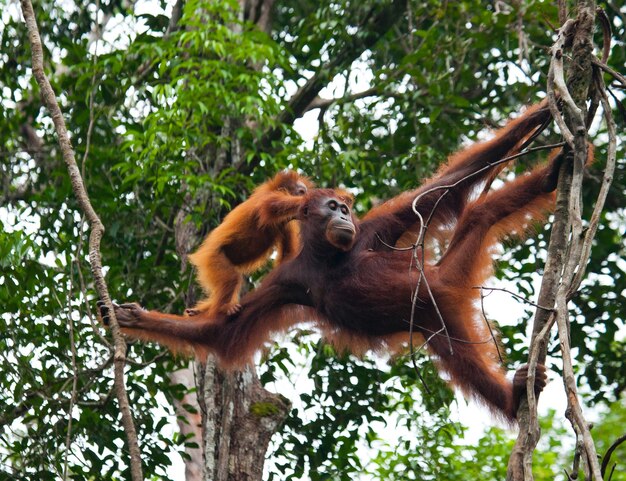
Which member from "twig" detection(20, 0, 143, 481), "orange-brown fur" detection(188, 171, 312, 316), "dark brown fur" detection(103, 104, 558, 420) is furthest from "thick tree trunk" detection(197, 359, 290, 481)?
"twig" detection(20, 0, 143, 481)

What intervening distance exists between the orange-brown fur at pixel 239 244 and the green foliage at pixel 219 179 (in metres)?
0.22

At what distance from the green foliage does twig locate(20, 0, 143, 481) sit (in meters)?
1.50

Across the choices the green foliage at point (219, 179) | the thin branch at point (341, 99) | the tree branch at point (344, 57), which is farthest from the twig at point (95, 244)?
the thin branch at point (341, 99)

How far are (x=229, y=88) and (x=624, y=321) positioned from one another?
343cm

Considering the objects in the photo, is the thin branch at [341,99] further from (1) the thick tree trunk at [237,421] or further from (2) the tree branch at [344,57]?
(1) the thick tree trunk at [237,421]

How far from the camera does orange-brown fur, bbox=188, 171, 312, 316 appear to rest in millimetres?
5625

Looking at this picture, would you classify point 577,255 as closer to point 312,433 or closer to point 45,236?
point 312,433

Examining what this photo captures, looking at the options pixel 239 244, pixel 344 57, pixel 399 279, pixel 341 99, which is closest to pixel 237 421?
pixel 239 244

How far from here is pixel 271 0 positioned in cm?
819

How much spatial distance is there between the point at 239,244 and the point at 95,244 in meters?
2.47

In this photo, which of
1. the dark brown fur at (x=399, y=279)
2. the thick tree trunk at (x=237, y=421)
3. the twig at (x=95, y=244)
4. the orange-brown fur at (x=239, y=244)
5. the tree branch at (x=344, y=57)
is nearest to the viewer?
the twig at (x=95, y=244)

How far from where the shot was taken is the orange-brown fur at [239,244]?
5625 millimetres

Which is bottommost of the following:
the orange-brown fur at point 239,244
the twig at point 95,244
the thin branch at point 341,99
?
the twig at point 95,244

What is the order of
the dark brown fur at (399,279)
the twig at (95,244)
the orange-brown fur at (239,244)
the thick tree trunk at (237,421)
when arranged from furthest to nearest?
the orange-brown fur at (239,244)
the thick tree trunk at (237,421)
the dark brown fur at (399,279)
the twig at (95,244)
